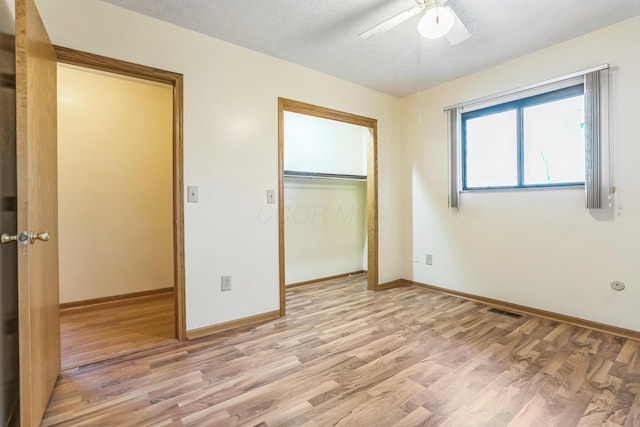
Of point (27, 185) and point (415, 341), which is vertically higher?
point (27, 185)

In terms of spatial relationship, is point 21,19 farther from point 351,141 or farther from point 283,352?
point 351,141

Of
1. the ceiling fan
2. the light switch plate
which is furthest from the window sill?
the light switch plate

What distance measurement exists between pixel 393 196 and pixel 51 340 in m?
3.42

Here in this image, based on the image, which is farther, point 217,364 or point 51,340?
point 217,364

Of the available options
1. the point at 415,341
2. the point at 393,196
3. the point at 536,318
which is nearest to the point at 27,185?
the point at 415,341

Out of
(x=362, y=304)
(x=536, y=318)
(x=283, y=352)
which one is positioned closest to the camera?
(x=283, y=352)

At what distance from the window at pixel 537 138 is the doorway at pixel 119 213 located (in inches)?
121

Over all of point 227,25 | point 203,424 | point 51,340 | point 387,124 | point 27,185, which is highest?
point 227,25

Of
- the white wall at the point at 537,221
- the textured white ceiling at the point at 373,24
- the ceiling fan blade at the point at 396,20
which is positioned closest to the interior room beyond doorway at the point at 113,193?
the textured white ceiling at the point at 373,24

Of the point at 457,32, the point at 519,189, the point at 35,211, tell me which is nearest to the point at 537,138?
the point at 519,189

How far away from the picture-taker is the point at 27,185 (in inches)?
49.2

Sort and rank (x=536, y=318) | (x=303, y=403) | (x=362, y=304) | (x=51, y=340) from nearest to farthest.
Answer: (x=303, y=403) < (x=51, y=340) < (x=536, y=318) < (x=362, y=304)

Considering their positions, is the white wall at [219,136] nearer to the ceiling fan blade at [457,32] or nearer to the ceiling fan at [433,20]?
the ceiling fan at [433,20]

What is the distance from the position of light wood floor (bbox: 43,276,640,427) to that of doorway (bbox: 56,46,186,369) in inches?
30.5
